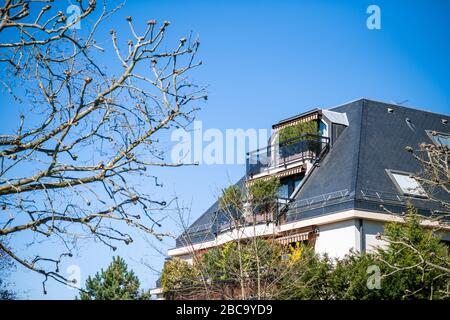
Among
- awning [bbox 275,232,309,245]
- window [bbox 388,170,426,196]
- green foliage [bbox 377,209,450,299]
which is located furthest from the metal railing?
green foliage [bbox 377,209,450,299]

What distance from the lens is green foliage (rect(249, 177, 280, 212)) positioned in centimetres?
2356

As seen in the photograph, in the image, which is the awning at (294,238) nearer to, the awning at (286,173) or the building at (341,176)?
the building at (341,176)

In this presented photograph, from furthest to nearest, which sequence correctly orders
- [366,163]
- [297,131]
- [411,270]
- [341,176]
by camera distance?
1. [297,131]
2. [366,163]
3. [341,176]
4. [411,270]

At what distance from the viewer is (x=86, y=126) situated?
23.9 ft

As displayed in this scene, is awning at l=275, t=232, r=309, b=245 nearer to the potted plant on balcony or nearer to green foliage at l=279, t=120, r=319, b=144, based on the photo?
the potted plant on balcony

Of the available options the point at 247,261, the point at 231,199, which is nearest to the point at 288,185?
the point at 231,199

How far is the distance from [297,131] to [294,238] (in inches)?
213

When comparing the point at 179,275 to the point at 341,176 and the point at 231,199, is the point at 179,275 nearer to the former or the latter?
the point at 231,199

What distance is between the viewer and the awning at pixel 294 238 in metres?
23.1

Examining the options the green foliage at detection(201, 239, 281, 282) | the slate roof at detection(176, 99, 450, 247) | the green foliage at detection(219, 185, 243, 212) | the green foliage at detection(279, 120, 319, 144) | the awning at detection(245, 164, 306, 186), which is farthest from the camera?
the green foliage at detection(279, 120, 319, 144)

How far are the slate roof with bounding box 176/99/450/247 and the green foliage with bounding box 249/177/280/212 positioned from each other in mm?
984

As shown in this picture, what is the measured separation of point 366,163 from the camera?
80.2 ft

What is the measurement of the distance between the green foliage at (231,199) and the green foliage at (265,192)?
1371mm
